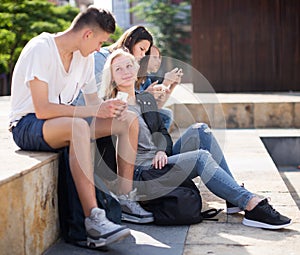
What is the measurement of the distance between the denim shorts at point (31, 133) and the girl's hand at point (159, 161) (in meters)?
0.59

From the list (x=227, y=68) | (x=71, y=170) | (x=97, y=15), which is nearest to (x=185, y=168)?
(x=71, y=170)

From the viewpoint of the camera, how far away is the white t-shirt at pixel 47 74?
316 cm

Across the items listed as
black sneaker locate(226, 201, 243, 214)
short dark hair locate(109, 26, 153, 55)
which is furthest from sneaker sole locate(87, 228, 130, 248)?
short dark hair locate(109, 26, 153, 55)

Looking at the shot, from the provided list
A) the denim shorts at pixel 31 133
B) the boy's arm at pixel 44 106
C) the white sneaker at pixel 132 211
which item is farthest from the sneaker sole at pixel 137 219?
the boy's arm at pixel 44 106

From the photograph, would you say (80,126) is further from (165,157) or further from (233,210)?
(233,210)

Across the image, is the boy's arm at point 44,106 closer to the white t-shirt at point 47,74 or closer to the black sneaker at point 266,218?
the white t-shirt at point 47,74

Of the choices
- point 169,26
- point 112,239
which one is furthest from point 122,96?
point 169,26

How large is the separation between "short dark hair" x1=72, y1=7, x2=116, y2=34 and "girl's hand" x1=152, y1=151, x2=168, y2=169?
784mm

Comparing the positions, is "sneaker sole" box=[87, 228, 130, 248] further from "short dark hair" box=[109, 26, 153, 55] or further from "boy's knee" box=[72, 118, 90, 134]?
"short dark hair" box=[109, 26, 153, 55]

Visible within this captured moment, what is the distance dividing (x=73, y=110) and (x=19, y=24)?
45.8 feet

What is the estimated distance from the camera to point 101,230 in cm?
299

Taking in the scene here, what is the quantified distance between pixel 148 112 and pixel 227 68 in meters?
7.52

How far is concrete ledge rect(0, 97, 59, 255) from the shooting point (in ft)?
8.99

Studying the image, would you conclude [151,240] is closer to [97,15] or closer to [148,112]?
[148,112]
